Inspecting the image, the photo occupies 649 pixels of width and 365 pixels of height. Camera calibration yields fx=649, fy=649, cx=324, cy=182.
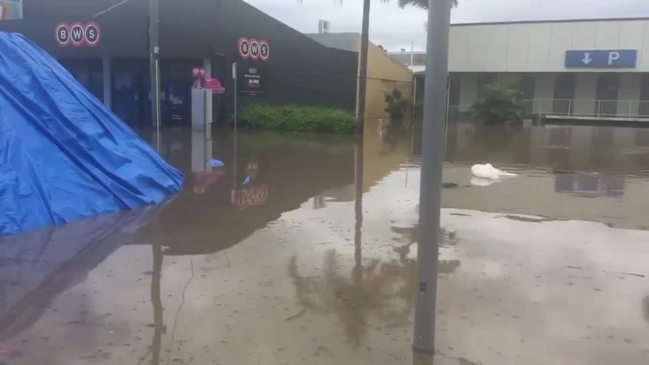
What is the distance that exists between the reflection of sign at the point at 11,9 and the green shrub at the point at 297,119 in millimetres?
11360

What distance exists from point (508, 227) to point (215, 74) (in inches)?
809

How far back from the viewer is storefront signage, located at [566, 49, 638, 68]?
127 feet

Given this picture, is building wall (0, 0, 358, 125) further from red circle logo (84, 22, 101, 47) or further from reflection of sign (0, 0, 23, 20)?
reflection of sign (0, 0, 23, 20)

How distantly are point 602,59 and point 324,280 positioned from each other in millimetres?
37986

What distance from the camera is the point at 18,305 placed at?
5.30 meters

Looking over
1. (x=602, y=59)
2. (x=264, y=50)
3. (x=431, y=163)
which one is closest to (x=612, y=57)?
(x=602, y=59)

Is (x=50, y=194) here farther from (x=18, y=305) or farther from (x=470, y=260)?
(x=470, y=260)

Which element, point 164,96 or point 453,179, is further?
point 164,96

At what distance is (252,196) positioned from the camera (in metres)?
10.8

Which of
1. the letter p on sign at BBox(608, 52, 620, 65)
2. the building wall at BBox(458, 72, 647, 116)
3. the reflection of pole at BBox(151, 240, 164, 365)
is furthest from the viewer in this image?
the building wall at BBox(458, 72, 647, 116)

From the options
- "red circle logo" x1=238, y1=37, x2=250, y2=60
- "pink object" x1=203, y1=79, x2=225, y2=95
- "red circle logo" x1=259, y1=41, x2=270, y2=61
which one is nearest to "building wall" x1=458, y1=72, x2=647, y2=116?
"red circle logo" x1=259, y1=41, x2=270, y2=61

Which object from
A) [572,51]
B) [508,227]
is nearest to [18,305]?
[508,227]

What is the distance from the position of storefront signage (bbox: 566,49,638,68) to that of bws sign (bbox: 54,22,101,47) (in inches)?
1090

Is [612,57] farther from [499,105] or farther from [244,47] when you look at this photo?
[244,47]
